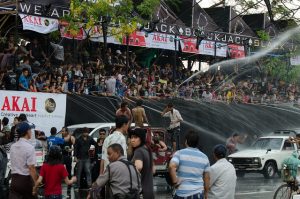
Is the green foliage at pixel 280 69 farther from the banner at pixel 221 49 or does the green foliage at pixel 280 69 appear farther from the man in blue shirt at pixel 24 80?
the man in blue shirt at pixel 24 80

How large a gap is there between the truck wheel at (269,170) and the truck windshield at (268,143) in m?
0.84

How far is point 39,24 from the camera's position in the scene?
24938 millimetres

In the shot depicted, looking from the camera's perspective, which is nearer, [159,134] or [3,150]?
[3,150]

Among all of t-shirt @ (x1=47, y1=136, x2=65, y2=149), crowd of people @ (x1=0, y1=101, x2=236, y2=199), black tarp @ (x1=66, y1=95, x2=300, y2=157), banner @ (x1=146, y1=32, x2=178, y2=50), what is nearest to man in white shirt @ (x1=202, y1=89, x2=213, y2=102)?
black tarp @ (x1=66, y1=95, x2=300, y2=157)

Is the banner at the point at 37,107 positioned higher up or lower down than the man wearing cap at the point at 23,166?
higher up

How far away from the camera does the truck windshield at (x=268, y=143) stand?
1055 inches

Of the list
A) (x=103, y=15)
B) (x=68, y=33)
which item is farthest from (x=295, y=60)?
(x=68, y=33)

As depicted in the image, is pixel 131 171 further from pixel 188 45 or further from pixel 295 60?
pixel 295 60

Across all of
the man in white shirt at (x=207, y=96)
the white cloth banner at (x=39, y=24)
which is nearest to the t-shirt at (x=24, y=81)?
the white cloth banner at (x=39, y=24)

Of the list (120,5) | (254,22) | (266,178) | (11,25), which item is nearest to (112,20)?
(120,5)

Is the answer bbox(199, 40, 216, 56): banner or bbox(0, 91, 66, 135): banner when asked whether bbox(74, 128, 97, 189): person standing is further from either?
bbox(199, 40, 216, 56): banner

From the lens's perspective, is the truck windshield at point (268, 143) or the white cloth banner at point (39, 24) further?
the truck windshield at point (268, 143)

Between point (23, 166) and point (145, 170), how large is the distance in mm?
1891

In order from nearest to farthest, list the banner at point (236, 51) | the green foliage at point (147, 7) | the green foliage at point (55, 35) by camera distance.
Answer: the green foliage at point (55, 35), the green foliage at point (147, 7), the banner at point (236, 51)
